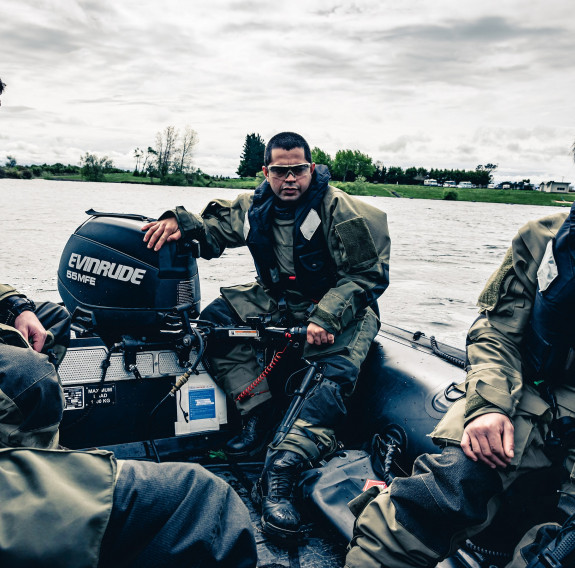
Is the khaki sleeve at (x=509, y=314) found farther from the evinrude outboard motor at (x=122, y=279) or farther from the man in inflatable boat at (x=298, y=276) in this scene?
the evinrude outboard motor at (x=122, y=279)

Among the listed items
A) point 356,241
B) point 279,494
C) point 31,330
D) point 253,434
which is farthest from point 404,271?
point 31,330

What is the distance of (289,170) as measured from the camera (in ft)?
8.36

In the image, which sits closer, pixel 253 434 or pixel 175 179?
pixel 253 434

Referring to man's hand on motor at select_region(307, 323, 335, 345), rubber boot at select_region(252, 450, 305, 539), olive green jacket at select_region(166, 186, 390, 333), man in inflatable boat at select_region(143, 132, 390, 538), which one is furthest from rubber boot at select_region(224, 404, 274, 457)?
olive green jacket at select_region(166, 186, 390, 333)

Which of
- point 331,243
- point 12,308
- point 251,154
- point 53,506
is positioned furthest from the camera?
point 251,154

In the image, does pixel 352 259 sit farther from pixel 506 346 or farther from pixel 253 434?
pixel 253 434

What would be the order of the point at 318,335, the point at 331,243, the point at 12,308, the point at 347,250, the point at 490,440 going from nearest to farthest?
the point at 490,440 → the point at 12,308 → the point at 318,335 → the point at 347,250 → the point at 331,243

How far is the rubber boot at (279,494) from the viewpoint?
1.85 metres

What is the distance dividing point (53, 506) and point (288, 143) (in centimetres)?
218

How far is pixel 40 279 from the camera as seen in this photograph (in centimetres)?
662

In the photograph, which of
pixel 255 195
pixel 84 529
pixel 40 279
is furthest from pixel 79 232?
pixel 40 279

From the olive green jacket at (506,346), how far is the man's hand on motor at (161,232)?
1.53 meters

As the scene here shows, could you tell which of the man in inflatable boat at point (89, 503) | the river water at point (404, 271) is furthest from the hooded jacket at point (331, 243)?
the river water at point (404, 271)

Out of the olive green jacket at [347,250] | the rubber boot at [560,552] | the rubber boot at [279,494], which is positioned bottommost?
the rubber boot at [279,494]
